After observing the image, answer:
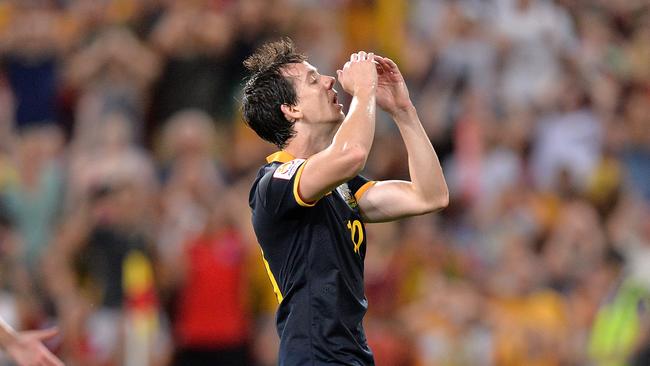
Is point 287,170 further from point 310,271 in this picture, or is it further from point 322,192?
point 310,271

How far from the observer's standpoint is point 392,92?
5.12m

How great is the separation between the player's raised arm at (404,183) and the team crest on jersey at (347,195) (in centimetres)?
4

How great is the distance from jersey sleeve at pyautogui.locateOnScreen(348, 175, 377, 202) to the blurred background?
3.71 metres

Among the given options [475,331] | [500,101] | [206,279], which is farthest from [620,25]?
[206,279]

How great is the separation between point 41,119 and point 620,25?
5091 millimetres

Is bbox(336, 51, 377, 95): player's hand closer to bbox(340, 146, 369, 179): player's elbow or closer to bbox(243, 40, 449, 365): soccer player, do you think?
bbox(243, 40, 449, 365): soccer player

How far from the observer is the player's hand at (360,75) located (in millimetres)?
4660

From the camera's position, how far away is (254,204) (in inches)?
187

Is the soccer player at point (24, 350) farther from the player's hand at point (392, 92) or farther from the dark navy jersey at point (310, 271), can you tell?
the player's hand at point (392, 92)

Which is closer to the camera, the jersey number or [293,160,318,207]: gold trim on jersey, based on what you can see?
[293,160,318,207]: gold trim on jersey

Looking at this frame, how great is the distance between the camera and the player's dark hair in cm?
490

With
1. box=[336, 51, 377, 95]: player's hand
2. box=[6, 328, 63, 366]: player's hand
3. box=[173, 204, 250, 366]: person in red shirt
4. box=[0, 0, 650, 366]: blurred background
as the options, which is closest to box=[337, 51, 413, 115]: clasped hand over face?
box=[336, 51, 377, 95]: player's hand

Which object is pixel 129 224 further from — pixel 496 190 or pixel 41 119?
pixel 496 190

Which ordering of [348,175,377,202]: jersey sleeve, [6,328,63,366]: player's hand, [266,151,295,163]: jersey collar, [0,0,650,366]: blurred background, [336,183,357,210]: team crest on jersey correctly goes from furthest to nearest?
[0,0,650,366]: blurred background < [6,328,63,366]: player's hand < [348,175,377,202]: jersey sleeve < [336,183,357,210]: team crest on jersey < [266,151,295,163]: jersey collar
